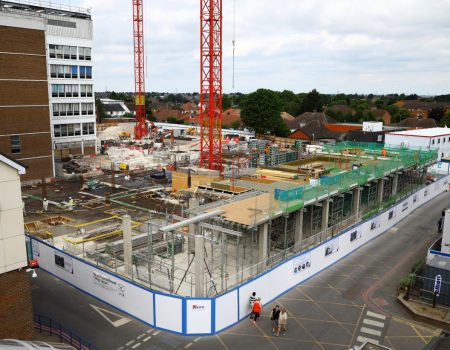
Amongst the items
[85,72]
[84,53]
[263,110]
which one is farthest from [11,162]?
[263,110]

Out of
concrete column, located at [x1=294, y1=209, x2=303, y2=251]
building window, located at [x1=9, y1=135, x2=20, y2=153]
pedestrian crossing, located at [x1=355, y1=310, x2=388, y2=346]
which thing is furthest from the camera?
building window, located at [x1=9, y1=135, x2=20, y2=153]

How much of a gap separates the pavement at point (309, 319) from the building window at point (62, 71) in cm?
4146

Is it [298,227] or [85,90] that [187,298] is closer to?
[298,227]

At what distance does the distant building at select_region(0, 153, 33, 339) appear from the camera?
14828mm

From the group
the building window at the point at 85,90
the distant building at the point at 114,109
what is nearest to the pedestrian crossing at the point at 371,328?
the building window at the point at 85,90

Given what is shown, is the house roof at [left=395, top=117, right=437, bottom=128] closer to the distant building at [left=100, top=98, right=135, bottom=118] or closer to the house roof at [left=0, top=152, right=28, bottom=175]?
the distant building at [left=100, top=98, right=135, bottom=118]

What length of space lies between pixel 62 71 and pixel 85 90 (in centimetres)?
412

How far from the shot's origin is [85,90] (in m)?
61.4

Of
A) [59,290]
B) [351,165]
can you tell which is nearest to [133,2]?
[351,165]

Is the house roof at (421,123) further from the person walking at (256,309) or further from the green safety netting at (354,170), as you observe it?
the person walking at (256,309)

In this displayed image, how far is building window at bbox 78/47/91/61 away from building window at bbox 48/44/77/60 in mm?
817

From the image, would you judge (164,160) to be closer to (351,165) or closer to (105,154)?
(105,154)

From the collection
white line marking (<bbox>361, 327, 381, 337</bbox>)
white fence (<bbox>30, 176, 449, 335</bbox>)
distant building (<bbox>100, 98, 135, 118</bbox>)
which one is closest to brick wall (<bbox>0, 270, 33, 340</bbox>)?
white fence (<bbox>30, 176, 449, 335</bbox>)

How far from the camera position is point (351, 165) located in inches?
1463
